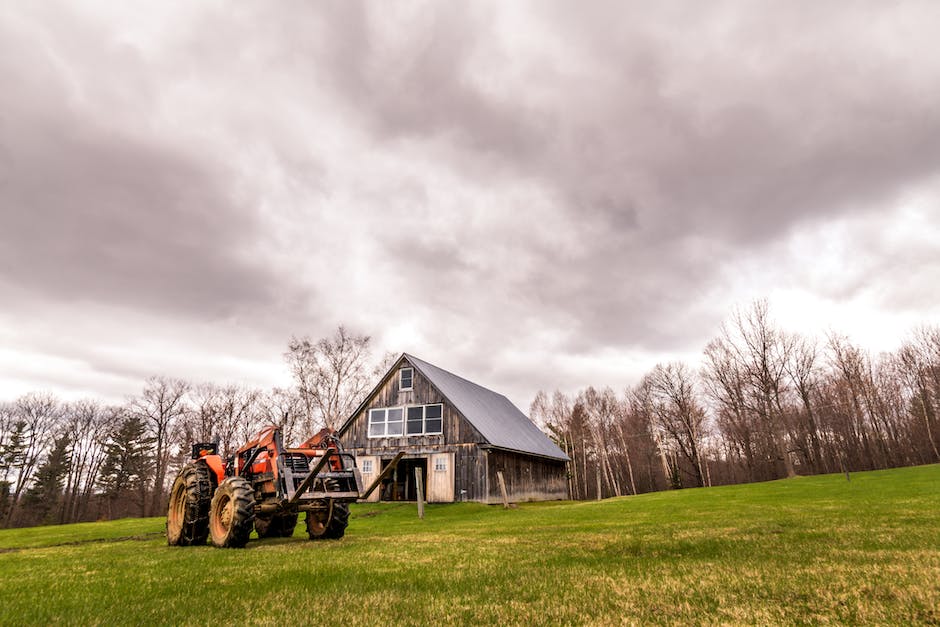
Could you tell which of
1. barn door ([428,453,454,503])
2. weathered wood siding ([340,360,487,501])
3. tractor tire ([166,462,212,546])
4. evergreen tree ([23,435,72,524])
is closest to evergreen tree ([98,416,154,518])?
evergreen tree ([23,435,72,524])

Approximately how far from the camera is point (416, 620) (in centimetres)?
391

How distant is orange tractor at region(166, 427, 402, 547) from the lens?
10336 millimetres

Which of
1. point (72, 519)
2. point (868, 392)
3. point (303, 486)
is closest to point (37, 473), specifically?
point (72, 519)

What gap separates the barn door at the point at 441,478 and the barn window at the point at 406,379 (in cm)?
488

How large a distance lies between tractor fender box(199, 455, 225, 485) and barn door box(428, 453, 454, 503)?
17.7 m

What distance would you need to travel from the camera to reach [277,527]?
42.9ft

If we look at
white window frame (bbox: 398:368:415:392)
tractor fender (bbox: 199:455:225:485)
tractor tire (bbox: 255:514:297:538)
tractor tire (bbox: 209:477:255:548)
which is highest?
white window frame (bbox: 398:368:415:392)

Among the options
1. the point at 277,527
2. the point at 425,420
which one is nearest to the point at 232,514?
the point at 277,527

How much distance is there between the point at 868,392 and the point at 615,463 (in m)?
29.1

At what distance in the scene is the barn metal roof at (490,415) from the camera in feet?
100.0

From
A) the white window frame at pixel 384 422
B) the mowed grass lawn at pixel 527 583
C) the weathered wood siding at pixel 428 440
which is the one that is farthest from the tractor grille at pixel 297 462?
the white window frame at pixel 384 422

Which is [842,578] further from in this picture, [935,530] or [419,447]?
[419,447]

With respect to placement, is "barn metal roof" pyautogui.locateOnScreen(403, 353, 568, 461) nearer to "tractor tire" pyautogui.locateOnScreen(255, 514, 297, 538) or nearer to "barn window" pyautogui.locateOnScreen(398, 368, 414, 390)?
"barn window" pyautogui.locateOnScreen(398, 368, 414, 390)

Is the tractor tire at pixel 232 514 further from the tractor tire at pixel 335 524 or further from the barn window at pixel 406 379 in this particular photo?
the barn window at pixel 406 379
